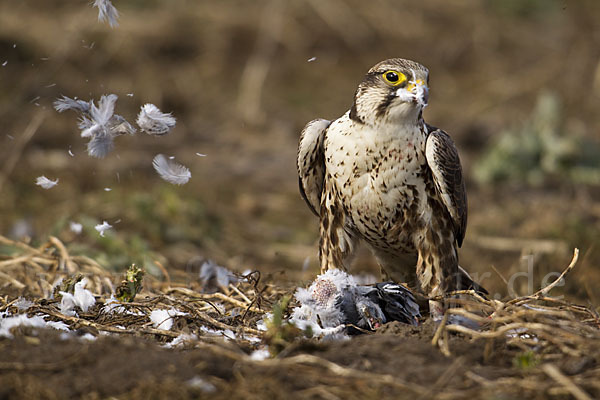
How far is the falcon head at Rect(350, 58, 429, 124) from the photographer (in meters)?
3.53

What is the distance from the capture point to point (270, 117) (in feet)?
32.1

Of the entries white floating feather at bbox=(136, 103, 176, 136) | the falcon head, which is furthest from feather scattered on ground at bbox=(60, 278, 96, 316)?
the falcon head

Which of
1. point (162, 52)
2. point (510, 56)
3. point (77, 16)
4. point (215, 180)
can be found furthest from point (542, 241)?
point (77, 16)

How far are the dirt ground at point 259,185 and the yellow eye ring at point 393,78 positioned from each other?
3.96 ft

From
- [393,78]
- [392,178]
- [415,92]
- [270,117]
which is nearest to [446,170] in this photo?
[392,178]

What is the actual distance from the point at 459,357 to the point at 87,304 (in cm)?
174

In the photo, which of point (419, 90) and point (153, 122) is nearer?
point (419, 90)

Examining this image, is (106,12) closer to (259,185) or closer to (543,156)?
(259,185)

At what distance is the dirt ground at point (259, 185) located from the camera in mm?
2479

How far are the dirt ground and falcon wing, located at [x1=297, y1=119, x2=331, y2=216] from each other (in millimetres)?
551

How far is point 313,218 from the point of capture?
7.35 metres

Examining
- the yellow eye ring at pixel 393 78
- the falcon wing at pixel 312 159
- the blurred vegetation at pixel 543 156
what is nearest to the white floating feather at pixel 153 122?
the falcon wing at pixel 312 159

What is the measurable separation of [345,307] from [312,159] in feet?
3.40

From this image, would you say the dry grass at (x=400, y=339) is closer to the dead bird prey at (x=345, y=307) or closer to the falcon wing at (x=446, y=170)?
the dead bird prey at (x=345, y=307)
